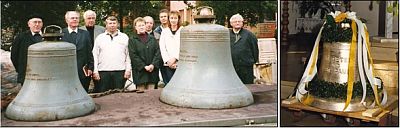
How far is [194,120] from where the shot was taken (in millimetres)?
1747

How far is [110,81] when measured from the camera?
6.86 ft

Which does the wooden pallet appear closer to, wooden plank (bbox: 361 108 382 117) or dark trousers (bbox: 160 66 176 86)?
wooden plank (bbox: 361 108 382 117)

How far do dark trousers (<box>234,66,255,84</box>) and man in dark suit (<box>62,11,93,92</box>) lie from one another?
64 centimetres

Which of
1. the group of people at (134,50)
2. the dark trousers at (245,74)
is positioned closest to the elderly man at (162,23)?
the group of people at (134,50)

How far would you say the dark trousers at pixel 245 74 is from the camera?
212 centimetres

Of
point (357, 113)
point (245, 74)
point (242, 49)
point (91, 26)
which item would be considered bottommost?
point (357, 113)

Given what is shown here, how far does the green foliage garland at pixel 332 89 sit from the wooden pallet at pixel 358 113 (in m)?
0.06

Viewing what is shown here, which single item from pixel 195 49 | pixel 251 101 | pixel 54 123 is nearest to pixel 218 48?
pixel 195 49

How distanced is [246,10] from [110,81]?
0.68 m

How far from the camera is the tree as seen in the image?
81.9 inches

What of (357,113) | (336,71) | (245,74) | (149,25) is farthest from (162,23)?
(357,113)

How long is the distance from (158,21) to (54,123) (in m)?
0.64

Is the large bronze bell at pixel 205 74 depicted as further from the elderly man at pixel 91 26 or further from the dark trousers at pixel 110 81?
the elderly man at pixel 91 26

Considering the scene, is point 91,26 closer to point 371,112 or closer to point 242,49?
point 242,49
